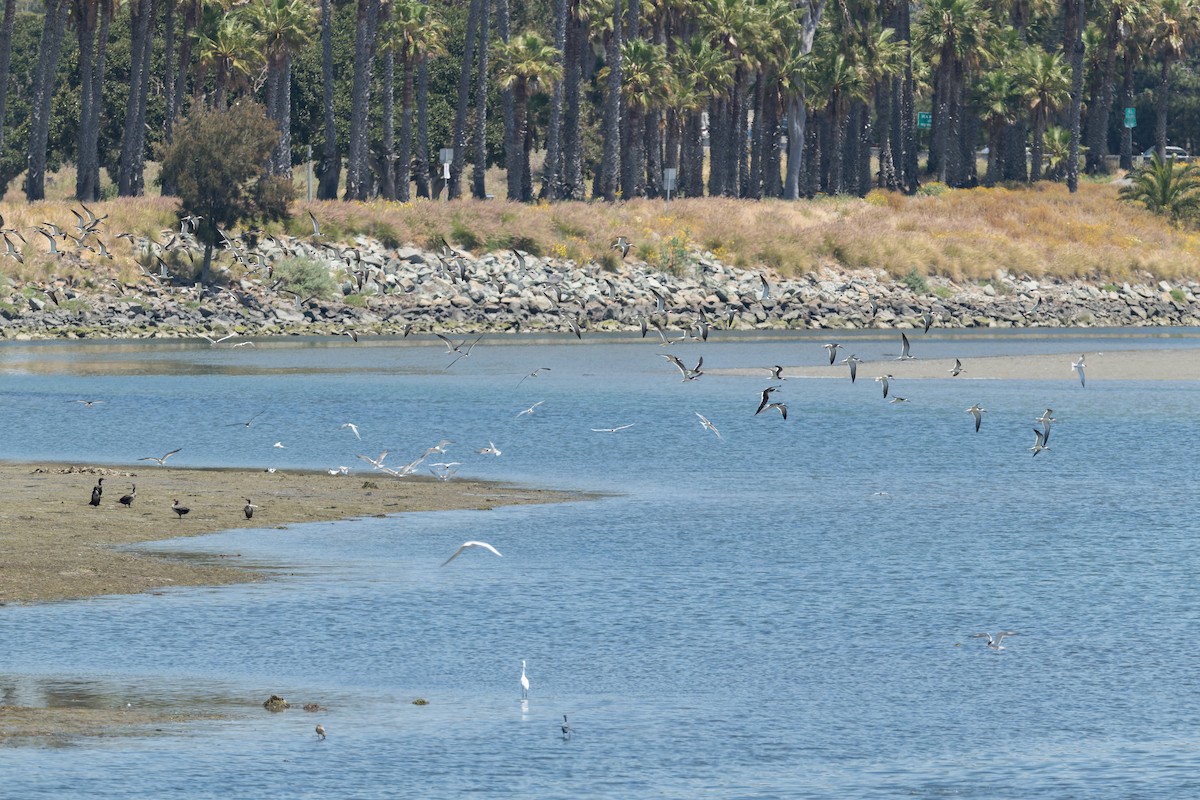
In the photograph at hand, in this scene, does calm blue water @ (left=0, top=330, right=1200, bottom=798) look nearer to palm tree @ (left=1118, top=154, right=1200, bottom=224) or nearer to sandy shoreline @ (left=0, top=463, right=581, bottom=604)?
sandy shoreline @ (left=0, top=463, right=581, bottom=604)

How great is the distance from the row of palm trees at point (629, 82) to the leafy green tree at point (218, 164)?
5.94 feet

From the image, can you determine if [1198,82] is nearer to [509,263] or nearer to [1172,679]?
[509,263]

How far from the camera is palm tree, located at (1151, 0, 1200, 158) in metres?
124

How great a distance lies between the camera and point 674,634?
2172 centimetres

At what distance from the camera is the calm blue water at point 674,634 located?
52.9ft

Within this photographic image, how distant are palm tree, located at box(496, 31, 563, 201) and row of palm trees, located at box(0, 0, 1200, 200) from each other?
17 centimetres

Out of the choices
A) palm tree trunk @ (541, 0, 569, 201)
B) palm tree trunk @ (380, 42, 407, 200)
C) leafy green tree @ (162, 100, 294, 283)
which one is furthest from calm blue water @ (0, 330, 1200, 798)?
palm tree trunk @ (541, 0, 569, 201)

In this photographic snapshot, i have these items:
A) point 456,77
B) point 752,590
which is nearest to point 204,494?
point 752,590

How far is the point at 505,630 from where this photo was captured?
2180cm

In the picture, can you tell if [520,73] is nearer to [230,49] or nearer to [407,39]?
[407,39]

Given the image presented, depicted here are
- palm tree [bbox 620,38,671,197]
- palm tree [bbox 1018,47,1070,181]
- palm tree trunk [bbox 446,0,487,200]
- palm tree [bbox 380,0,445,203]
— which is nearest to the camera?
palm tree [bbox 380,0,445,203]

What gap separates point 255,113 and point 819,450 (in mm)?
46521

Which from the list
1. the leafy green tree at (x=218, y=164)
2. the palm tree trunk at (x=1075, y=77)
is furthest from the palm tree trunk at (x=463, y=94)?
the palm tree trunk at (x=1075, y=77)

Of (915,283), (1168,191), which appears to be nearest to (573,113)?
(915,283)
